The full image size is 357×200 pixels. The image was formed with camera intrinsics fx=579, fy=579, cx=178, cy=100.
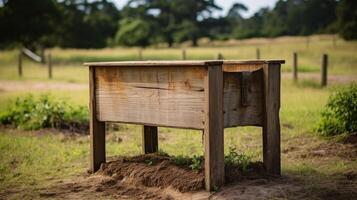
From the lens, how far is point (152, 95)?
19.1 ft

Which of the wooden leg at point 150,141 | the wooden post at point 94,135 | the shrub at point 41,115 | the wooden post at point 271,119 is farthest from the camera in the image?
the shrub at point 41,115

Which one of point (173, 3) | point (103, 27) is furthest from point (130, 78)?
point (173, 3)

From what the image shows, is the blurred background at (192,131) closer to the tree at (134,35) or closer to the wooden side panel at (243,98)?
the wooden side panel at (243,98)

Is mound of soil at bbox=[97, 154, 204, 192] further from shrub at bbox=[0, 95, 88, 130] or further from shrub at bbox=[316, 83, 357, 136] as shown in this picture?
shrub at bbox=[0, 95, 88, 130]

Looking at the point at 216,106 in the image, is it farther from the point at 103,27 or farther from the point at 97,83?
the point at 103,27

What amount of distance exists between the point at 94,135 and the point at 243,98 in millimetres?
1964

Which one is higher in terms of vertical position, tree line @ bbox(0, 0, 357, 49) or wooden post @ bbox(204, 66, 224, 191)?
tree line @ bbox(0, 0, 357, 49)

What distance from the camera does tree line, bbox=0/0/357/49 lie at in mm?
39000

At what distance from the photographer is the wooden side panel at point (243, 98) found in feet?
17.9

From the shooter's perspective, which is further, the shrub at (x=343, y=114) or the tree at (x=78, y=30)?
the tree at (x=78, y=30)

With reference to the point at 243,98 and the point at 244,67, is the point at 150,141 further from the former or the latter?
the point at 243,98

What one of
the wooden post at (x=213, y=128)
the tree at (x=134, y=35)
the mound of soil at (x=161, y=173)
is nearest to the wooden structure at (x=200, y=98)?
the wooden post at (x=213, y=128)

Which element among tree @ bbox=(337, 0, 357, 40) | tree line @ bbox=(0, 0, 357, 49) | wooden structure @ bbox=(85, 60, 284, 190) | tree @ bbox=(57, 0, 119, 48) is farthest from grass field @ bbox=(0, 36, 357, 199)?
tree @ bbox=(57, 0, 119, 48)

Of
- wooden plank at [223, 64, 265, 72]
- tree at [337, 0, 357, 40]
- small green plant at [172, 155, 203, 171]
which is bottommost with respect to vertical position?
small green plant at [172, 155, 203, 171]
